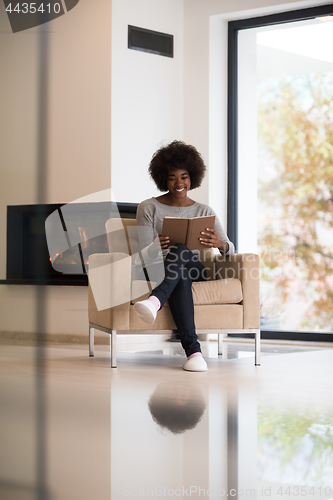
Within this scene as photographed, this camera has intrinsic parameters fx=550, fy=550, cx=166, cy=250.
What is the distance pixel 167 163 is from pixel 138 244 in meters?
0.50

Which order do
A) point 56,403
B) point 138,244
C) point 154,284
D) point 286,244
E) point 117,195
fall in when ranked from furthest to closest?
point 286,244
point 117,195
point 138,244
point 154,284
point 56,403

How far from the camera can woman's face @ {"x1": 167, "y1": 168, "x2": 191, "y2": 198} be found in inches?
121

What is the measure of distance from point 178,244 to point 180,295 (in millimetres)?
281

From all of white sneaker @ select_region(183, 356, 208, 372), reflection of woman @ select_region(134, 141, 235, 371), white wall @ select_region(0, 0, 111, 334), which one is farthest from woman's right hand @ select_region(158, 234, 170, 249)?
white wall @ select_region(0, 0, 111, 334)

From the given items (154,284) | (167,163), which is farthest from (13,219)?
(154,284)

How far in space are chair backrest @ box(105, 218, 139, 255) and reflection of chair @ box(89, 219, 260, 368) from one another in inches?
1.5

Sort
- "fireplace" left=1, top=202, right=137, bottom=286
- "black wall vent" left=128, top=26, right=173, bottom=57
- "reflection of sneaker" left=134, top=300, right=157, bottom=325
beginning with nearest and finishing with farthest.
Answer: "reflection of sneaker" left=134, top=300, right=157, bottom=325, "fireplace" left=1, top=202, right=137, bottom=286, "black wall vent" left=128, top=26, right=173, bottom=57

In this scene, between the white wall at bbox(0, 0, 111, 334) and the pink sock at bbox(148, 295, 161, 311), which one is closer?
the pink sock at bbox(148, 295, 161, 311)

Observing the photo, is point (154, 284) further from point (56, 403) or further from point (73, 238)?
point (73, 238)

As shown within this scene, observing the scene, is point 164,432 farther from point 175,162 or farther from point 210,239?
point 175,162

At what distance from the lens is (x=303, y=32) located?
445cm

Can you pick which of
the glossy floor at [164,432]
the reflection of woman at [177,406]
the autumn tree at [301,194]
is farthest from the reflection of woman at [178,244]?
the autumn tree at [301,194]

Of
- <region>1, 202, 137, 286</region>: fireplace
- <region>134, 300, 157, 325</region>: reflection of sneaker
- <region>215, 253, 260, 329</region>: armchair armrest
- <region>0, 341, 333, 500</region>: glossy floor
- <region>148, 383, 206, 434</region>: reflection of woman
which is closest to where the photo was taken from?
<region>0, 341, 333, 500</region>: glossy floor

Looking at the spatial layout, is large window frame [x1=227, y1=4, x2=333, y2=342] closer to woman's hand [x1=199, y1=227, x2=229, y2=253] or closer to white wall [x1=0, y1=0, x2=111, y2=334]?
white wall [x1=0, y1=0, x2=111, y2=334]
